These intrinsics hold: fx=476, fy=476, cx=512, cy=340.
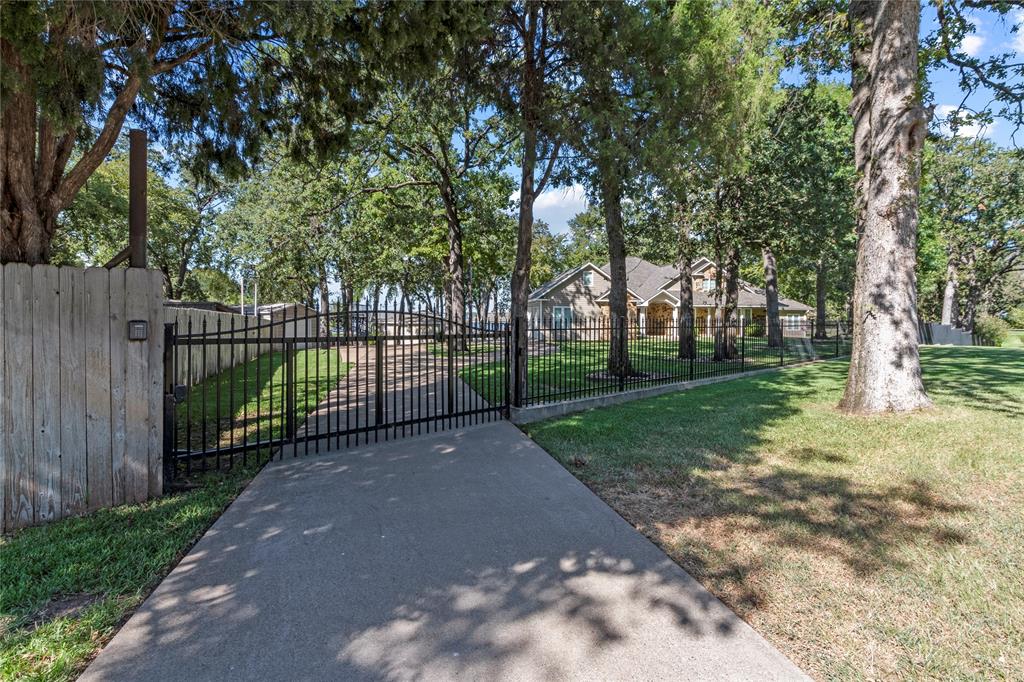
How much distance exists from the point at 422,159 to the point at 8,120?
1602cm

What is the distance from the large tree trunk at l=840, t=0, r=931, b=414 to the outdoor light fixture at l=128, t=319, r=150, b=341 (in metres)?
9.16

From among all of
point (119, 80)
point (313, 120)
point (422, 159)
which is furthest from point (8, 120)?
point (422, 159)

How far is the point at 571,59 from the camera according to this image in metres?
9.62

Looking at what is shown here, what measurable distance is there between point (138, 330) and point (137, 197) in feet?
4.59

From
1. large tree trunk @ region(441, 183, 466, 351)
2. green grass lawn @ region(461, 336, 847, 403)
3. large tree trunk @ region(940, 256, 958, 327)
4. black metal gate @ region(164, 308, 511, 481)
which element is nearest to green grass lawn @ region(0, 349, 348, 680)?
black metal gate @ region(164, 308, 511, 481)

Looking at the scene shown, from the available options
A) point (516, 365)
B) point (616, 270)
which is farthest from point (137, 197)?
point (616, 270)

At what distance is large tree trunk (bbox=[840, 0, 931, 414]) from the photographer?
278 inches

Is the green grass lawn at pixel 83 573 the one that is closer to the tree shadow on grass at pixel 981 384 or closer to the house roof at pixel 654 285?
the tree shadow on grass at pixel 981 384

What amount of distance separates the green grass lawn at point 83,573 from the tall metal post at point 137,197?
235 cm

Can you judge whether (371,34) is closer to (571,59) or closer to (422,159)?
(571,59)

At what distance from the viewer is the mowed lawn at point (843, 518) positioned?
8.32 ft

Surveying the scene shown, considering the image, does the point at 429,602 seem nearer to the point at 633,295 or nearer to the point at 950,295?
the point at 633,295

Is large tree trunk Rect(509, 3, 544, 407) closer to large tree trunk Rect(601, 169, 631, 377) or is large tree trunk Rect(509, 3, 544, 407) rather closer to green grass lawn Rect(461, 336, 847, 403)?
green grass lawn Rect(461, 336, 847, 403)

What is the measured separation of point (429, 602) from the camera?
290 centimetres
